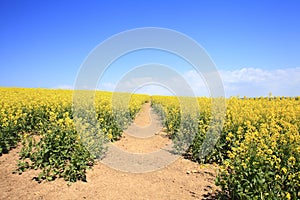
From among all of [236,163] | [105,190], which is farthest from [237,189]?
[105,190]

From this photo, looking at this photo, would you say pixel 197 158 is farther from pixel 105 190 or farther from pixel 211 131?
pixel 105 190

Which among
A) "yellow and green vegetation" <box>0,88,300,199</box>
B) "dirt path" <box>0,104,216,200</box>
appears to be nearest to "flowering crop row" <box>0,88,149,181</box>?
"yellow and green vegetation" <box>0,88,300,199</box>

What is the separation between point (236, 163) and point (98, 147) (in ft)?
15.4

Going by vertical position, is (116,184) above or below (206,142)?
below

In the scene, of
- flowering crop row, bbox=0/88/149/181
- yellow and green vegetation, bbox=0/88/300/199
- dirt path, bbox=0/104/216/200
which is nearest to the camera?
yellow and green vegetation, bbox=0/88/300/199

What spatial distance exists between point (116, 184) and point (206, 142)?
3.29 meters

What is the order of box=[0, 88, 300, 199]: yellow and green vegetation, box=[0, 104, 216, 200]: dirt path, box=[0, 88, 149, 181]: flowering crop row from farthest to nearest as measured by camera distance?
1. box=[0, 88, 149, 181]: flowering crop row
2. box=[0, 104, 216, 200]: dirt path
3. box=[0, 88, 300, 199]: yellow and green vegetation

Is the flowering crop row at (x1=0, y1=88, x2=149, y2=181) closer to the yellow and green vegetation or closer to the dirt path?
the yellow and green vegetation

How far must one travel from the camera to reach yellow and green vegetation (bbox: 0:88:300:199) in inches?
167

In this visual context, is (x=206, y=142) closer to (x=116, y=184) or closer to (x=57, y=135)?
(x=116, y=184)

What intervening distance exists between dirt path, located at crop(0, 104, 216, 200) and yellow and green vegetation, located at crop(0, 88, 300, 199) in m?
0.33

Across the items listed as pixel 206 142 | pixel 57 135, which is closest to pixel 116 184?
pixel 57 135

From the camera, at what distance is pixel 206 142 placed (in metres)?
8.20

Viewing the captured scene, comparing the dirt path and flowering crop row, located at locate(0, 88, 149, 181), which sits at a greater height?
flowering crop row, located at locate(0, 88, 149, 181)
